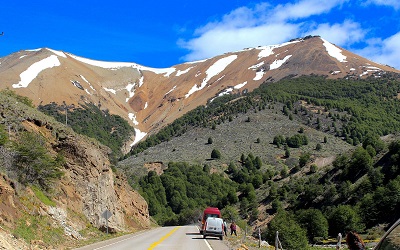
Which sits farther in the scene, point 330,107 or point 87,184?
point 330,107

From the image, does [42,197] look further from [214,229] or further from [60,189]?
[214,229]

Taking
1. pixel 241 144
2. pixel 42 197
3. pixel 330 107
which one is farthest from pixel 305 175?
pixel 42 197

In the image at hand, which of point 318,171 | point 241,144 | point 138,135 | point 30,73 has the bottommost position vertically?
point 318,171

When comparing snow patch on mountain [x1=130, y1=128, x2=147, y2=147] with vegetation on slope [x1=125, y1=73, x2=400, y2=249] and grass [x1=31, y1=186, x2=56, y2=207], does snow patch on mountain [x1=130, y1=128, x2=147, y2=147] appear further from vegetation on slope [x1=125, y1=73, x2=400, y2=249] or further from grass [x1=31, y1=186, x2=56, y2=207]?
grass [x1=31, y1=186, x2=56, y2=207]

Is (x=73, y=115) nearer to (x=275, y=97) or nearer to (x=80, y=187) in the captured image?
(x=275, y=97)

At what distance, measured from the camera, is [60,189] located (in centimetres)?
2794

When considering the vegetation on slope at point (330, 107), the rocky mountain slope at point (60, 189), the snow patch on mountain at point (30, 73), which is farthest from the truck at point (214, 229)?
the snow patch on mountain at point (30, 73)

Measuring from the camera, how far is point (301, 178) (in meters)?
77.4

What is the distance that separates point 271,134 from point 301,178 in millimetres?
40677

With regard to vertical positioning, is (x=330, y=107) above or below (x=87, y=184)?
above

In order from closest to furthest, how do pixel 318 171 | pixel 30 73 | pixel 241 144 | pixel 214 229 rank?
1. pixel 214 229
2. pixel 318 171
3. pixel 241 144
4. pixel 30 73

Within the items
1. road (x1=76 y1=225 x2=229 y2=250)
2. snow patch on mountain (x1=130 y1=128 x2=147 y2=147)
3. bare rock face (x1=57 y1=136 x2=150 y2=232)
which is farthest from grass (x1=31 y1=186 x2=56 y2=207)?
snow patch on mountain (x1=130 y1=128 x2=147 y2=147)

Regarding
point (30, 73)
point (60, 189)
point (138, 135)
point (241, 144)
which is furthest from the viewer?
point (138, 135)

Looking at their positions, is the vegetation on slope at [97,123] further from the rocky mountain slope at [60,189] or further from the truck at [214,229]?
the truck at [214,229]
